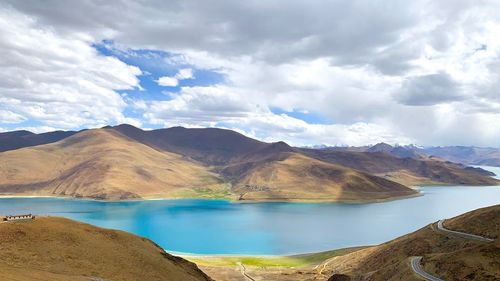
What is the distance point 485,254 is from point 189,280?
5377 cm

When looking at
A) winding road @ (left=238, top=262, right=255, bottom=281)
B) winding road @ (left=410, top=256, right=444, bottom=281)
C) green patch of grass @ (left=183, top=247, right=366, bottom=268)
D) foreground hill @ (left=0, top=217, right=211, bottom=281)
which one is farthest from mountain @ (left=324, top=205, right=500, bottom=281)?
foreground hill @ (left=0, top=217, right=211, bottom=281)

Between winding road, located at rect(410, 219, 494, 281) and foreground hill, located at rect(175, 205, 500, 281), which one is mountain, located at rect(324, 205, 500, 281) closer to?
foreground hill, located at rect(175, 205, 500, 281)

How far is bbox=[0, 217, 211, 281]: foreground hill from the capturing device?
205ft

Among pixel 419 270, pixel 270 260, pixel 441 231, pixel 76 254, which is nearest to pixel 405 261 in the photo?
pixel 419 270

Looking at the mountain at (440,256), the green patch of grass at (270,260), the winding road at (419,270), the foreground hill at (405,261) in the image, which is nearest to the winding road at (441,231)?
the winding road at (419,270)

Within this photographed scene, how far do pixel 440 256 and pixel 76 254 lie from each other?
64353mm

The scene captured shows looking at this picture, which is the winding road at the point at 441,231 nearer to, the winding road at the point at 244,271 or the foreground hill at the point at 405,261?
the foreground hill at the point at 405,261

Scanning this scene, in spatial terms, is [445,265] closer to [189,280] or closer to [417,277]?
[417,277]

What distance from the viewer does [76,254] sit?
70.5 metres

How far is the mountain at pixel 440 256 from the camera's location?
6569 cm

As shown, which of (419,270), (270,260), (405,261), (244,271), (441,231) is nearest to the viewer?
(419,270)

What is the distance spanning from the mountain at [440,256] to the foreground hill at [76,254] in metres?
44.8

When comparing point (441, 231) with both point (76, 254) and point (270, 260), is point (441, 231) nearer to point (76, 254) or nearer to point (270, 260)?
point (270, 260)

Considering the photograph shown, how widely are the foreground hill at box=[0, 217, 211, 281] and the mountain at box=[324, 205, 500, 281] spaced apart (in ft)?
147
